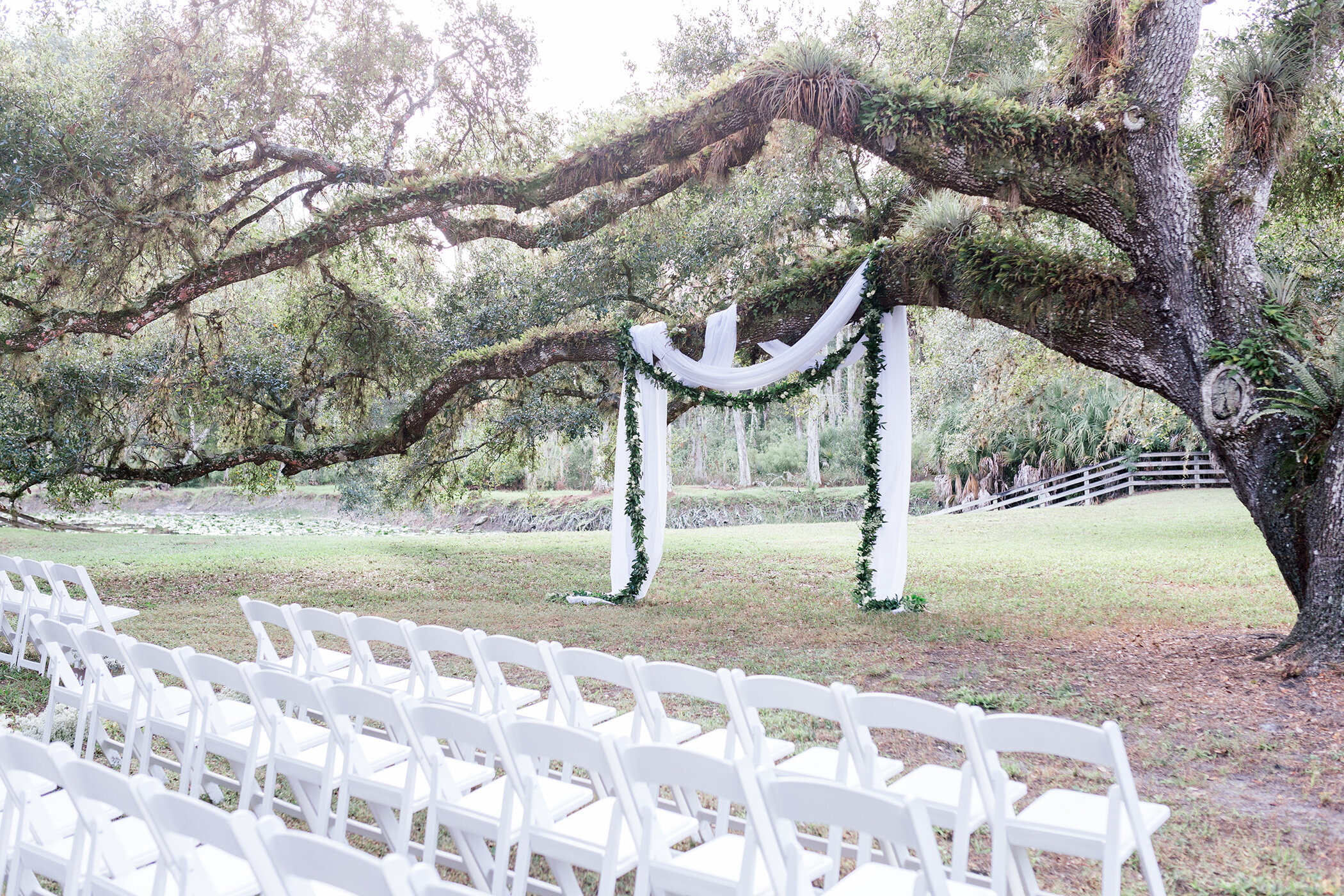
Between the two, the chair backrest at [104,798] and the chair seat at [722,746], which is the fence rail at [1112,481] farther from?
the chair backrest at [104,798]

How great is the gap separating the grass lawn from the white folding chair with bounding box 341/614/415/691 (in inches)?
77.3

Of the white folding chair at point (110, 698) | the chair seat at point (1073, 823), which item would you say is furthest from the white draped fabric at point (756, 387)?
the white folding chair at point (110, 698)

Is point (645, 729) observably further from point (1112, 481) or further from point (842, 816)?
point (1112, 481)

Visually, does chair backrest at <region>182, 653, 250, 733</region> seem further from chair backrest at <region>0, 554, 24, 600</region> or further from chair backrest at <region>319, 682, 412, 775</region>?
chair backrest at <region>0, 554, 24, 600</region>

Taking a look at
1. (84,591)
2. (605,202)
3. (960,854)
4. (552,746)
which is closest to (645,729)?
(552,746)

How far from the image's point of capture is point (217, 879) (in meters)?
2.21

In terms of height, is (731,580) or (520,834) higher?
(520,834)

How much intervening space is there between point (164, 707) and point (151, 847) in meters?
1.33

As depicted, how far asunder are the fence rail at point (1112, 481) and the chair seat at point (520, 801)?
1846cm

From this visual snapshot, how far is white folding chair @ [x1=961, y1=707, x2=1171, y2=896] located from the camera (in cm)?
219


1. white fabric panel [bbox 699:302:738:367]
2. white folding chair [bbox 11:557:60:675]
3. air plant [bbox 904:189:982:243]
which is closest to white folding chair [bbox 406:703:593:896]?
white folding chair [bbox 11:557:60:675]

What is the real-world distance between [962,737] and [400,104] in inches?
366

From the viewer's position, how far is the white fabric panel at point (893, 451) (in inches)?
302

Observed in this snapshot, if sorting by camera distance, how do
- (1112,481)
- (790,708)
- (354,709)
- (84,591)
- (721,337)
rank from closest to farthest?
(354,709), (790,708), (84,591), (721,337), (1112,481)
